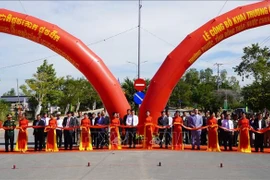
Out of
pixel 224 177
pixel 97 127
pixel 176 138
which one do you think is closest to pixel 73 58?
pixel 97 127

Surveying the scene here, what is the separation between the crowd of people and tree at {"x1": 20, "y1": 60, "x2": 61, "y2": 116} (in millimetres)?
33966

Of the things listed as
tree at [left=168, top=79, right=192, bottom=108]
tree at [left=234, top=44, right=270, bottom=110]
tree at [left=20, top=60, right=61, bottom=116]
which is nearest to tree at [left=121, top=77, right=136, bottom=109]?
tree at [left=234, top=44, right=270, bottom=110]

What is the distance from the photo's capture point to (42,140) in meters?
14.9

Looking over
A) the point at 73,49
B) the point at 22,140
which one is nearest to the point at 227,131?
the point at 73,49

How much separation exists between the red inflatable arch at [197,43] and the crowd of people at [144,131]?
2.45ft

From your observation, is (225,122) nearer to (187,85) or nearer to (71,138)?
(71,138)

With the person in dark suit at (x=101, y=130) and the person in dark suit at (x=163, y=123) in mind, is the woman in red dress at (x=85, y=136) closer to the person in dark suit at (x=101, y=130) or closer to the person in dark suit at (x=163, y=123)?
the person in dark suit at (x=101, y=130)

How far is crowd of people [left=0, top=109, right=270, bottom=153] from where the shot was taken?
14.5 m

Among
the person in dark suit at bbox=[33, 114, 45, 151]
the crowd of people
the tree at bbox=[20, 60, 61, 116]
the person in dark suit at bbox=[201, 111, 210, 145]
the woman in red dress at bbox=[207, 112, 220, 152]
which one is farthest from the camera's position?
the tree at bbox=[20, 60, 61, 116]

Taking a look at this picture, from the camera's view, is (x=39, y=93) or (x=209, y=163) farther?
(x=39, y=93)

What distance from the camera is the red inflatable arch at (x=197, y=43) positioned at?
1511 cm

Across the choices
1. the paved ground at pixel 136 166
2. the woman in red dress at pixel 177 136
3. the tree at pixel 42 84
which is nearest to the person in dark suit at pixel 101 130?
the paved ground at pixel 136 166

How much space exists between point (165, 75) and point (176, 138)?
8.26 ft

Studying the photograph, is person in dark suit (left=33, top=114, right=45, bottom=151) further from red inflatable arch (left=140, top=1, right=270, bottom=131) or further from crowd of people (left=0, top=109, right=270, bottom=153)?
red inflatable arch (left=140, top=1, right=270, bottom=131)
